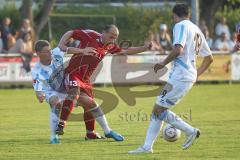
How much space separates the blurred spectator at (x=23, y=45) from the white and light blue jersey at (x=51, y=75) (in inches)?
504

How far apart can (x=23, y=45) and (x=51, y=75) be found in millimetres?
13496

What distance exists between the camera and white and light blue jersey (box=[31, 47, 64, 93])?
13227 millimetres

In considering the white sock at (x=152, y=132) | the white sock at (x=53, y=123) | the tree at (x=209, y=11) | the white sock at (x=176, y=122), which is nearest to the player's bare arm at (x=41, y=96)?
the white sock at (x=53, y=123)

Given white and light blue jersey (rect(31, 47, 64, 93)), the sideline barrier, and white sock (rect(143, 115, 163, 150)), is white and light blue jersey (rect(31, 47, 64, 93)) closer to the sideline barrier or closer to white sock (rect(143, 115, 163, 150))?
white sock (rect(143, 115, 163, 150))

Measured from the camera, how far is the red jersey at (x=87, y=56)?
1329 centimetres

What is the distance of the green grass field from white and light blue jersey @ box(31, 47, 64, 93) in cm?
90

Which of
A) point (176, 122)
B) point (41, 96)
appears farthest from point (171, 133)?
point (41, 96)

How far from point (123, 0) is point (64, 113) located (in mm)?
32140

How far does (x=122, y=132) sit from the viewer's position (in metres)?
14.6

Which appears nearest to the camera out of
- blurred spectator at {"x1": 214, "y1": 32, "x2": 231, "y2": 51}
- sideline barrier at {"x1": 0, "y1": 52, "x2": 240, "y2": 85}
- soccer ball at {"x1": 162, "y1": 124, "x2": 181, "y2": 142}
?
soccer ball at {"x1": 162, "y1": 124, "x2": 181, "y2": 142}

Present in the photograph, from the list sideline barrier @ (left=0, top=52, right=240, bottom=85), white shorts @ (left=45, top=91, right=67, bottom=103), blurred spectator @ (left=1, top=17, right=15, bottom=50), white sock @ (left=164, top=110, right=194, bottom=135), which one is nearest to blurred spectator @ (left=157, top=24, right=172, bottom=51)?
sideline barrier @ (left=0, top=52, right=240, bottom=85)

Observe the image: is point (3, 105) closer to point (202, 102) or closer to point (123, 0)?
point (202, 102)

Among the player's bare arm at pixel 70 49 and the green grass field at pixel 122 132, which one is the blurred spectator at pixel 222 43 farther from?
the player's bare arm at pixel 70 49

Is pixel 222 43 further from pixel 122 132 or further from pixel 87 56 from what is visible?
pixel 87 56
